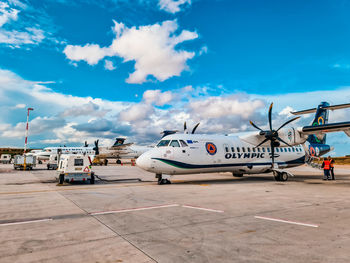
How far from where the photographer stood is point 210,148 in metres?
17.1

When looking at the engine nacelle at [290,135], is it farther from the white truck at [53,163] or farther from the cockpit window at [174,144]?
the white truck at [53,163]

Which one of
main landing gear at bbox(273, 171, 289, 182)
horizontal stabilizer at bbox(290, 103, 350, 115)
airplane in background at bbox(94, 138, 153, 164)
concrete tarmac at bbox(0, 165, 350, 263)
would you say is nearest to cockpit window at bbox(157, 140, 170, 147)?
concrete tarmac at bbox(0, 165, 350, 263)

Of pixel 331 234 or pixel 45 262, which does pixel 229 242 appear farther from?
pixel 45 262

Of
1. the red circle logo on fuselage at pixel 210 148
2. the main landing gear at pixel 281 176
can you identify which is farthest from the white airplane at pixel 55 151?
the main landing gear at pixel 281 176

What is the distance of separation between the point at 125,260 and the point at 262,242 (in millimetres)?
2641

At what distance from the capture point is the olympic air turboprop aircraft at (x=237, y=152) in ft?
50.2

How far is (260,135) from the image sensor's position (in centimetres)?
1948

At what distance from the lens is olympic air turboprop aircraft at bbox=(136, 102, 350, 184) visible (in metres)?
15.3

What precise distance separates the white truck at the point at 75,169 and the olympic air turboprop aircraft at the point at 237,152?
4140 millimetres

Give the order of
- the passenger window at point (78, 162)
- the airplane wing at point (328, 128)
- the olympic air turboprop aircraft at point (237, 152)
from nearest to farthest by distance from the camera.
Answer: the olympic air turboprop aircraft at point (237, 152)
the airplane wing at point (328, 128)
the passenger window at point (78, 162)

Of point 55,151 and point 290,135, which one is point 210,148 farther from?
point 55,151

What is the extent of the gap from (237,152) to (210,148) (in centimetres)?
264

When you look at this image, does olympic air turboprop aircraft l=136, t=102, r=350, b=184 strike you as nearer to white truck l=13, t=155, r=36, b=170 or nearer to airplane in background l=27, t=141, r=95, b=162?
white truck l=13, t=155, r=36, b=170

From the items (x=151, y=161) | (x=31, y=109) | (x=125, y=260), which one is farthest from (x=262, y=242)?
(x=31, y=109)
